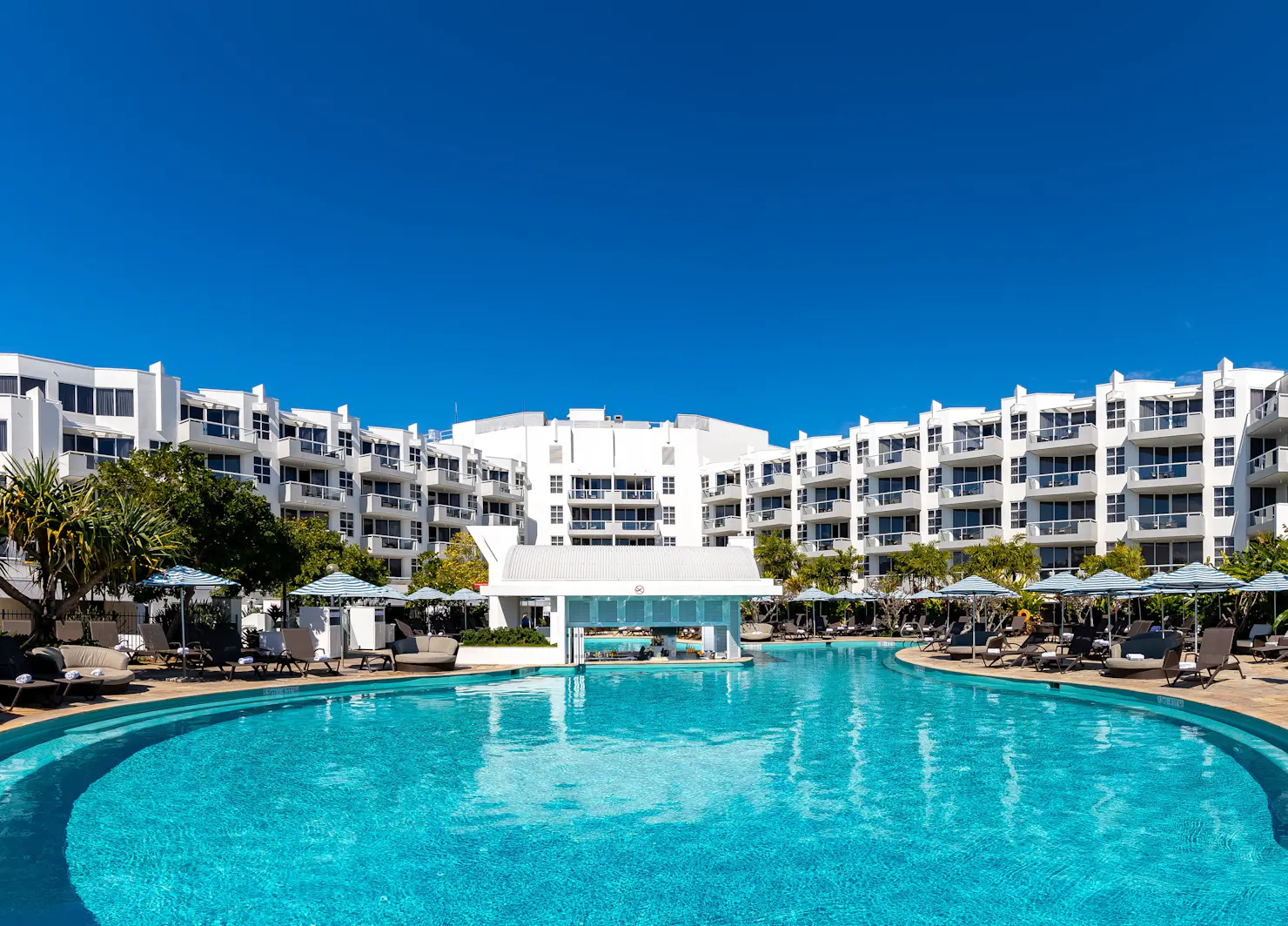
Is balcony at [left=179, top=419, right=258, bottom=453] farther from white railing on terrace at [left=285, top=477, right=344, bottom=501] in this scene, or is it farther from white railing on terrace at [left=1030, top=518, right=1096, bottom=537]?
white railing on terrace at [left=1030, top=518, right=1096, bottom=537]

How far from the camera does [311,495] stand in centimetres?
5528

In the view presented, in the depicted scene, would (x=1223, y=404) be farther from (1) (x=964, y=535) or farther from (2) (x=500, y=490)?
(2) (x=500, y=490)

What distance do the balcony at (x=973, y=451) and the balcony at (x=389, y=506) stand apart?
3299cm

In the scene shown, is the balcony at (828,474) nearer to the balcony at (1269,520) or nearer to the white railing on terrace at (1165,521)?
the white railing on terrace at (1165,521)

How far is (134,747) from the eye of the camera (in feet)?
48.2

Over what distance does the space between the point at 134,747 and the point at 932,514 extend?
50773 mm

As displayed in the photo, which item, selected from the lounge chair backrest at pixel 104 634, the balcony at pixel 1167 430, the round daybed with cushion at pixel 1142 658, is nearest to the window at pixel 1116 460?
the balcony at pixel 1167 430

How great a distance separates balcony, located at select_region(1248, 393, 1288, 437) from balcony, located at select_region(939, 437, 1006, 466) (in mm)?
12217

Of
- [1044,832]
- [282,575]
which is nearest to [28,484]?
[282,575]

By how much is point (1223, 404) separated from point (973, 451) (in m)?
12.7

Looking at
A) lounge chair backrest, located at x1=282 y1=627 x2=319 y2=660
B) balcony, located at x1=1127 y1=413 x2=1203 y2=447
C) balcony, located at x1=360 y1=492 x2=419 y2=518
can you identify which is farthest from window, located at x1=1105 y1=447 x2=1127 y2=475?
lounge chair backrest, located at x1=282 y1=627 x2=319 y2=660

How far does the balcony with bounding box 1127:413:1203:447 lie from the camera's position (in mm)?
48938

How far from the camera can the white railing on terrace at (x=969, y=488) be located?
5534cm

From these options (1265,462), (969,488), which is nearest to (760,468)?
(969,488)
